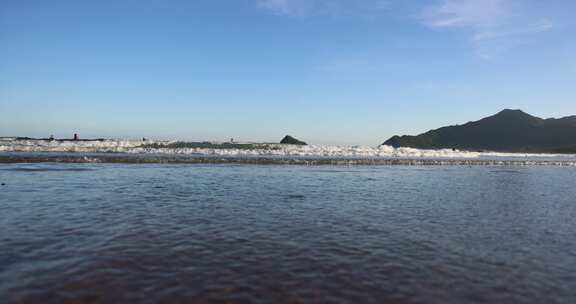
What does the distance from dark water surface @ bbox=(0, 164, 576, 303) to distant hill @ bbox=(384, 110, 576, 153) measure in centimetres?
14809

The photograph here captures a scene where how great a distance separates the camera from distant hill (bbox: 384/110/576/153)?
492 feet

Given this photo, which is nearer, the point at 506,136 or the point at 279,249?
the point at 279,249

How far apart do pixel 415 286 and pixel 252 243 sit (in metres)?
4.14

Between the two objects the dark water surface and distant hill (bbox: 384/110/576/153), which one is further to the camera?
distant hill (bbox: 384/110/576/153)

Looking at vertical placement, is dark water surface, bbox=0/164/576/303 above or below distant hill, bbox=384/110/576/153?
below

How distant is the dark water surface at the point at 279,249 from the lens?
245 inches

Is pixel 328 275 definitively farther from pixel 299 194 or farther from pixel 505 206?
pixel 505 206

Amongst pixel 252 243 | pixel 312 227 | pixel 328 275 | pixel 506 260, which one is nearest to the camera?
pixel 328 275

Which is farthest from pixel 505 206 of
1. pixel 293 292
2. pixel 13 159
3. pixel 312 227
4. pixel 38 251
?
pixel 13 159

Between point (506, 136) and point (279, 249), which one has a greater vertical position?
point (506, 136)

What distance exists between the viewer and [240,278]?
6.75 m

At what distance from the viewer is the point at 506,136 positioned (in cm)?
16725

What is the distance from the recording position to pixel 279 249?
8641 millimetres

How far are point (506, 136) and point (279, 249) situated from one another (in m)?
190
